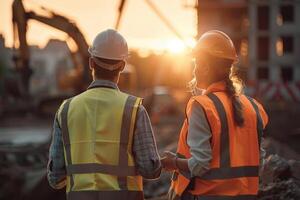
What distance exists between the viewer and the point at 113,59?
3.88 meters

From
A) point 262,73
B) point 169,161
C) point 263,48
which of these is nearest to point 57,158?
point 169,161

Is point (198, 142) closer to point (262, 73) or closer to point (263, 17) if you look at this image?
point (262, 73)

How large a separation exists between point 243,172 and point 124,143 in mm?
676

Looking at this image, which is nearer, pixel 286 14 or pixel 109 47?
pixel 109 47

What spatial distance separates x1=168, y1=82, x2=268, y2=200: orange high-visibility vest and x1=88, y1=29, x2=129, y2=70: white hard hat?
0.51 metres

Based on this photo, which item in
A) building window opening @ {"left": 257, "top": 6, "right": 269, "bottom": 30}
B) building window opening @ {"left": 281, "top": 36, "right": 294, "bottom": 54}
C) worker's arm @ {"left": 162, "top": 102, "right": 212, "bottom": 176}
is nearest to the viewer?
worker's arm @ {"left": 162, "top": 102, "right": 212, "bottom": 176}

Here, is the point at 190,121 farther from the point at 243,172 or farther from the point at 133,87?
the point at 133,87

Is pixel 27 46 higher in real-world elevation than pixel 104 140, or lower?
higher

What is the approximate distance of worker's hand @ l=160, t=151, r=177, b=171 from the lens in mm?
3838

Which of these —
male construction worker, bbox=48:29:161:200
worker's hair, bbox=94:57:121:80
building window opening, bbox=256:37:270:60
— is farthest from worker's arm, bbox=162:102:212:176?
building window opening, bbox=256:37:270:60

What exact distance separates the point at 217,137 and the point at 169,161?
354 millimetres

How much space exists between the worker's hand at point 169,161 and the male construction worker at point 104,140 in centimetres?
6

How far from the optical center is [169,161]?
3.86 meters

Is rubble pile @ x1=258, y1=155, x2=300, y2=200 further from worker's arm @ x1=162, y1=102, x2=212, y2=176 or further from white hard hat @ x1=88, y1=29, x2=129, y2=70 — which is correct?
white hard hat @ x1=88, y1=29, x2=129, y2=70
